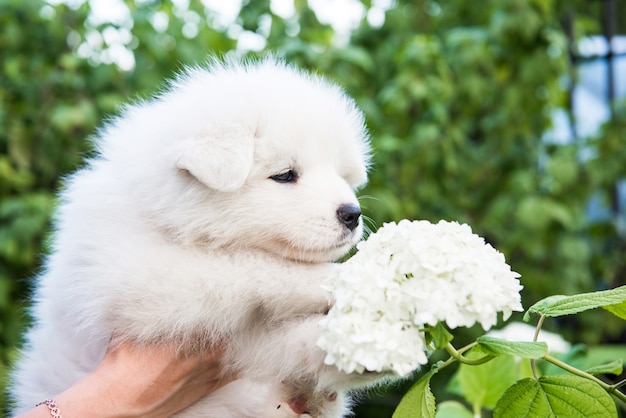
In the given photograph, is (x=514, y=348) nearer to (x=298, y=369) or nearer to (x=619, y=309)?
(x=619, y=309)

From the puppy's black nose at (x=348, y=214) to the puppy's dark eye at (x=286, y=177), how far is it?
17 cm

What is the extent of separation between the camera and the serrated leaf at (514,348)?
53.7 inches

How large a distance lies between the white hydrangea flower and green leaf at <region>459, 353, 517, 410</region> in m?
0.74

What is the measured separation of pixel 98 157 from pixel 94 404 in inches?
33.7

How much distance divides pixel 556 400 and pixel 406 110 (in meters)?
3.69

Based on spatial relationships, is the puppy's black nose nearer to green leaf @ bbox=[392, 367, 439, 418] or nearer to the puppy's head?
the puppy's head

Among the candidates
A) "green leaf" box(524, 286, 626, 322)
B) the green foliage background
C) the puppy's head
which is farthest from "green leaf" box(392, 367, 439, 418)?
the green foliage background

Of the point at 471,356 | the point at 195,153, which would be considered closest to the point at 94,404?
the point at 195,153

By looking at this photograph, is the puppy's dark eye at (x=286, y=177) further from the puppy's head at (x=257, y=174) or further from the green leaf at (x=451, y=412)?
the green leaf at (x=451, y=412)

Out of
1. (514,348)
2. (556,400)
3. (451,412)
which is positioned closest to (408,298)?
(514,348)

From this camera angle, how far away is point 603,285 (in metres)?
5.76

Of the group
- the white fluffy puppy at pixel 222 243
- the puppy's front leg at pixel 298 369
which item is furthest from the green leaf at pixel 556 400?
the white fluffy puppy at pixel 222 243

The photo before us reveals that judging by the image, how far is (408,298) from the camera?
54.4 inches

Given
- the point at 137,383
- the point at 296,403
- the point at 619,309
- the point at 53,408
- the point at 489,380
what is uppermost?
the point at 619,309
